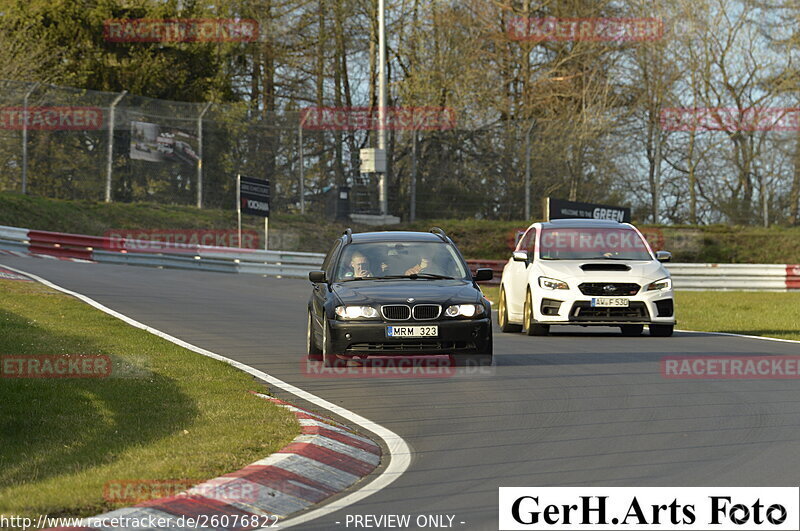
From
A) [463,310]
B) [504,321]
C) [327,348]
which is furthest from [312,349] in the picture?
[504,321]

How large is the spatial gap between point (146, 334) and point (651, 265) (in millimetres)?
7235

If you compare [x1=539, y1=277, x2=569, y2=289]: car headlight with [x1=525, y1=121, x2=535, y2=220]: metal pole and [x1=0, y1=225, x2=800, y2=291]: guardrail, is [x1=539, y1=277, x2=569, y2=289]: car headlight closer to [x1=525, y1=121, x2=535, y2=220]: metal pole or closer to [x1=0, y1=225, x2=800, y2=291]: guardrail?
[x1=0, y1=225, x2=800, y2=291]: guardrail

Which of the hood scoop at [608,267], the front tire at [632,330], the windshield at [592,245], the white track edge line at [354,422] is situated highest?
the windshield at [592,245]

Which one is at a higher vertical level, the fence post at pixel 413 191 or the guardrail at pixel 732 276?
the fence post at pixel 413 191

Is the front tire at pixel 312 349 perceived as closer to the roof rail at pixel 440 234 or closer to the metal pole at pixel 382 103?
the roof rail at pixel 440 234

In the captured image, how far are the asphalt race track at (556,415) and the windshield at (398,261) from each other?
120 cm

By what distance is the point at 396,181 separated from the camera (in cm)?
4038

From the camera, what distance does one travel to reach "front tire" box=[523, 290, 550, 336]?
59.9 ft

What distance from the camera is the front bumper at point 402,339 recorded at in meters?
13.1

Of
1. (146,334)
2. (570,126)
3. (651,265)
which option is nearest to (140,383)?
(146,334)

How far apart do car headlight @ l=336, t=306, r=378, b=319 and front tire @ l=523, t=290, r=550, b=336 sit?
214 inches

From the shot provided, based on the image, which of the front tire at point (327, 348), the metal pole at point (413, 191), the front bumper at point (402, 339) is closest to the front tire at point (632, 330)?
the front bumper at point (402, 339)

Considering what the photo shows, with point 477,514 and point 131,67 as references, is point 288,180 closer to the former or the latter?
point 131,67

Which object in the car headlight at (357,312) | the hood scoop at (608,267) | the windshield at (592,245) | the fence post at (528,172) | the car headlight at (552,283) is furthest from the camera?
the fence post at (528,172)
